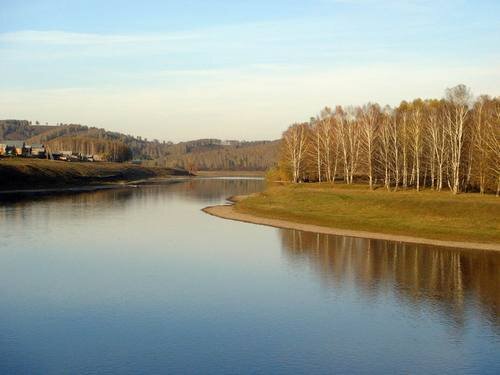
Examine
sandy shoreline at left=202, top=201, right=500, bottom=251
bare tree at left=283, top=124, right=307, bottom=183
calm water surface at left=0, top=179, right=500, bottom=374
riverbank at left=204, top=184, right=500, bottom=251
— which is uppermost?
bare tree at left=283, top=124, right=307, bottom=183

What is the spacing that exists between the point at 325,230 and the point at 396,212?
896 cm

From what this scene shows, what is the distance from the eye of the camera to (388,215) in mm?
62938

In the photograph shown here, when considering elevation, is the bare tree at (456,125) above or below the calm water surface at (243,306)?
above

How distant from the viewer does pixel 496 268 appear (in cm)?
4044

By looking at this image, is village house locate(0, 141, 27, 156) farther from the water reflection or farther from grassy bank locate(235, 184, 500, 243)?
the water reflection

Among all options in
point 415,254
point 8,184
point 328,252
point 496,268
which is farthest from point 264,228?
point 8,184

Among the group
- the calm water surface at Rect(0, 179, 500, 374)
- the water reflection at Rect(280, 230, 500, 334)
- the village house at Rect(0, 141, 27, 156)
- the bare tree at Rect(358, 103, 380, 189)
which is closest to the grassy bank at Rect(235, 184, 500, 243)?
the water reflection at Rect(280, 230, 500, 334)

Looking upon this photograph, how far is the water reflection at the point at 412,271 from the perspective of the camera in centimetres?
3164

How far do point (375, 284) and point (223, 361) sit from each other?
53.1ft

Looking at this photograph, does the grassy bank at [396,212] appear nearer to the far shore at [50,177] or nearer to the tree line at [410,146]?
the tree line at [410,146]

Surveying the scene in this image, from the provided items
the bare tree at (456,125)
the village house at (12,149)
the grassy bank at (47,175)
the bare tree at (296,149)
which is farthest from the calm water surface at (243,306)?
the village house at (12,149)

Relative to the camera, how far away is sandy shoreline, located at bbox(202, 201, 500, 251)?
49.2m

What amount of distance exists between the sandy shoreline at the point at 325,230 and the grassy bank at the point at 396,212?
4.08ft

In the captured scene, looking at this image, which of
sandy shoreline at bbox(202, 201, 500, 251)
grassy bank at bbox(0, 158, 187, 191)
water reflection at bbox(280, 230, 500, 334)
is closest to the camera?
water reflection at bbox(280, 230, 500, 334)
